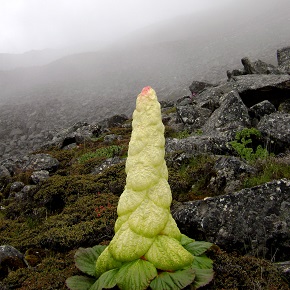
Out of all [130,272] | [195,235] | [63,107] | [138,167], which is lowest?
[63,107]

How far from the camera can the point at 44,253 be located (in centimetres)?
853

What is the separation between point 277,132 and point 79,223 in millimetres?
7520

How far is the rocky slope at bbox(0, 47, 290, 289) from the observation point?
664 centimetres

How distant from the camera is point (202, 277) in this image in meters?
5.23

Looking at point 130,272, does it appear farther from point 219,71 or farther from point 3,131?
point 219,71

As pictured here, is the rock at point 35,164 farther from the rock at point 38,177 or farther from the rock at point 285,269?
the rock at point 285,269

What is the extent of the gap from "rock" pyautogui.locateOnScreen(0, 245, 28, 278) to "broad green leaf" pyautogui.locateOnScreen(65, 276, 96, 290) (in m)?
2.19

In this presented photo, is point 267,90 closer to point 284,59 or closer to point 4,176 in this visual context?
point 284,59

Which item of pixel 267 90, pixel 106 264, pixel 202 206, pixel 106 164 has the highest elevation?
pixel 106 264

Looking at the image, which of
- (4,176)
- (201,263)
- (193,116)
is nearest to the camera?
(201,263)

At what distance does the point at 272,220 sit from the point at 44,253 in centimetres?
485

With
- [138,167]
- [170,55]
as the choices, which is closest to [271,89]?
[138,167]

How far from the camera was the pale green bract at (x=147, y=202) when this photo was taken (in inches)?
201

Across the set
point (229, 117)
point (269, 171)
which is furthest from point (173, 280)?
point (229, 117)
